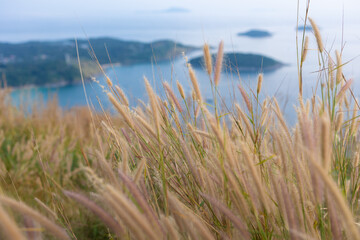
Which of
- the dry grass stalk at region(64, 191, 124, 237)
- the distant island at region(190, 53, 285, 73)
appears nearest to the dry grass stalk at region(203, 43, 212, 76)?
the distant island at region(190, 53, 285, 73)

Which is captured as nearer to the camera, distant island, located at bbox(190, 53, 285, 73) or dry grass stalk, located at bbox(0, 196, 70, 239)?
dry grass stalk, located at bbox(0, 196, 70, 239)

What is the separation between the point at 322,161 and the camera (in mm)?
498

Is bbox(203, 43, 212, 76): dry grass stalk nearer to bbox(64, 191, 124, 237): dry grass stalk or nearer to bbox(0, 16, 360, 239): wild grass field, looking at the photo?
bbox(0, 16, 360, 239): wild grass field

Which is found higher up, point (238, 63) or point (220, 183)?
point (238, 63)

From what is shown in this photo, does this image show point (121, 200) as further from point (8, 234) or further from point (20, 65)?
point (20, 65)

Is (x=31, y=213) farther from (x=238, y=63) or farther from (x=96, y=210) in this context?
(x=238, y=63)

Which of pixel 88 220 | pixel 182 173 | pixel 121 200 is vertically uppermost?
pixel 121 200

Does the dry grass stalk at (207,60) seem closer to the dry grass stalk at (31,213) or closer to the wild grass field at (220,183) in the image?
the wild grass field at (220,183)

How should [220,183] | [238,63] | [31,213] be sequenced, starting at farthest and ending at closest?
[238,63] < [220,183] < [31,213]

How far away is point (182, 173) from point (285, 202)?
495mm

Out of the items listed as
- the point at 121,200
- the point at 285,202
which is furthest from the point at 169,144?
the point at 121,200

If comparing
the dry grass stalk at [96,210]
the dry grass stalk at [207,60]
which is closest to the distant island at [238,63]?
the dry grass stalk at [207,60]

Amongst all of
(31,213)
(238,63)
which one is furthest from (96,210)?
(238,63)

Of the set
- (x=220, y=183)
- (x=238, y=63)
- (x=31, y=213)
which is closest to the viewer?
(x=31, y=213)
